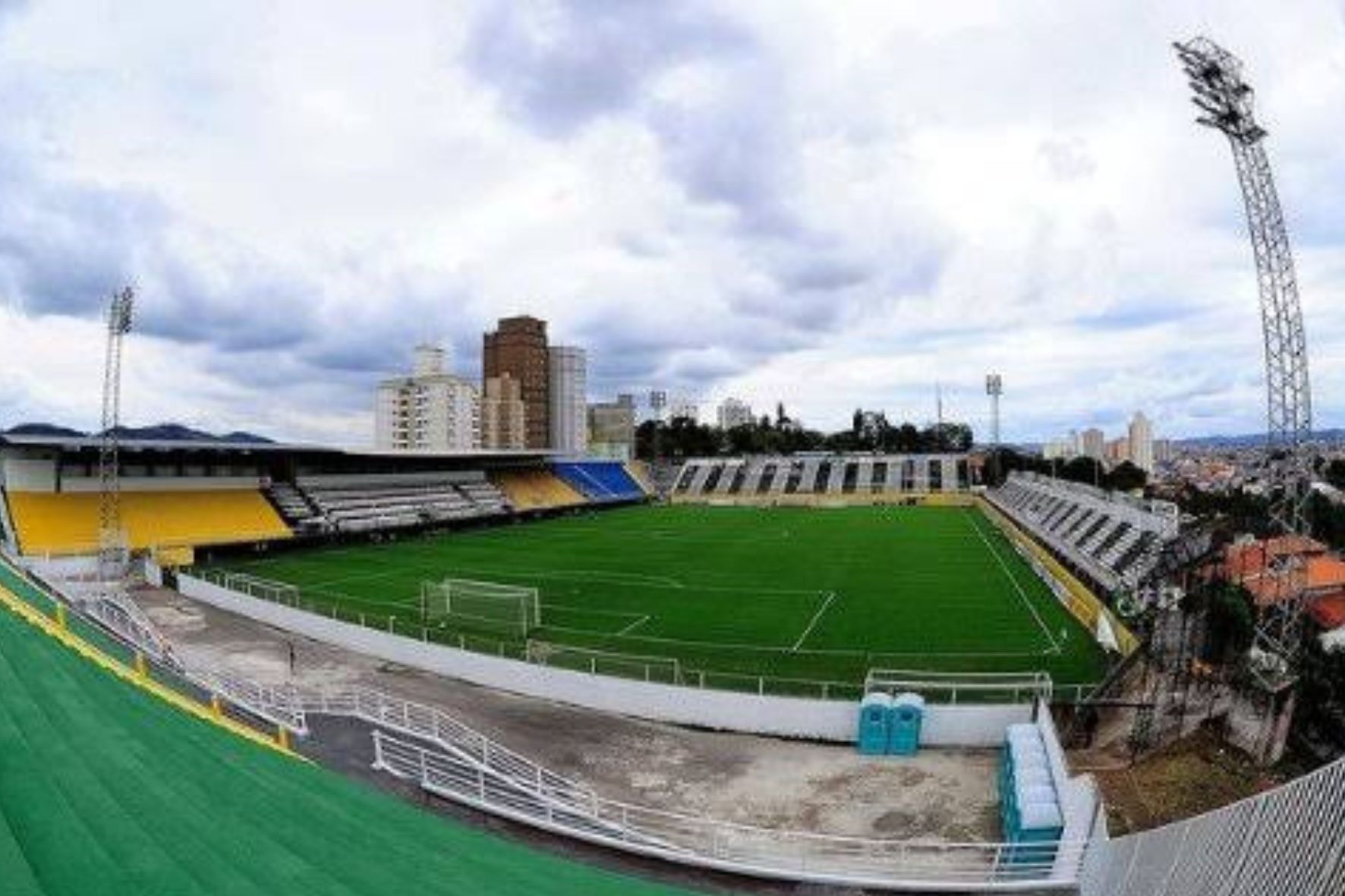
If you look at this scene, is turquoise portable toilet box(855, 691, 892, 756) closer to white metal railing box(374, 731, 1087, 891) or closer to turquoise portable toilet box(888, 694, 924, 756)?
turquoise portable toilet box(888, 694, 924, 756)

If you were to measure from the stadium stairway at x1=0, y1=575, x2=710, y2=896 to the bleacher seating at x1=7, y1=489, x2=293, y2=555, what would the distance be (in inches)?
1366

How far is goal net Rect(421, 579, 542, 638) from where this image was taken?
31.7 m

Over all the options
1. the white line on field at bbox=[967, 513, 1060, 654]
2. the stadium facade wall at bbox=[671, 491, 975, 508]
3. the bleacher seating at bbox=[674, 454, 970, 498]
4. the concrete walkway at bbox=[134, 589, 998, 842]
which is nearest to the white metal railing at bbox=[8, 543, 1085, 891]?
the concrete walkway at bbox=[134, 589, 998, 842]

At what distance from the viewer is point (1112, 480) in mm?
120375

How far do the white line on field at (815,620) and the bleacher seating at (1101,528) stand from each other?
29.1 ft

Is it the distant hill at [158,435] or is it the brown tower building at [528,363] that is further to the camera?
the brown tower building at [528,363]

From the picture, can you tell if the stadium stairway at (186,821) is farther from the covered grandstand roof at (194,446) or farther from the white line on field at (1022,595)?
the covered grandstand roof at (194,446)

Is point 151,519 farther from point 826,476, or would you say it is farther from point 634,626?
point 826,476

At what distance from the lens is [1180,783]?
17484mm

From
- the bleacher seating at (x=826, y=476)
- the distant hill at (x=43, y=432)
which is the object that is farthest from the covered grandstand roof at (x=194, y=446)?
the bleacher seating at (x=826, y=476)

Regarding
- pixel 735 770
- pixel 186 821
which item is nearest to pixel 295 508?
pixel 735 770

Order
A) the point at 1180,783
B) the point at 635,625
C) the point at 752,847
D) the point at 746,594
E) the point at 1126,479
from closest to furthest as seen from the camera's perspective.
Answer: the point at 752,847 → the point at 1180,783 → the point at 635,625 → the point at 746,594 → the point at 1126,479

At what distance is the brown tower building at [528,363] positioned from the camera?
18312 cm

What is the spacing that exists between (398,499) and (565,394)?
126m
